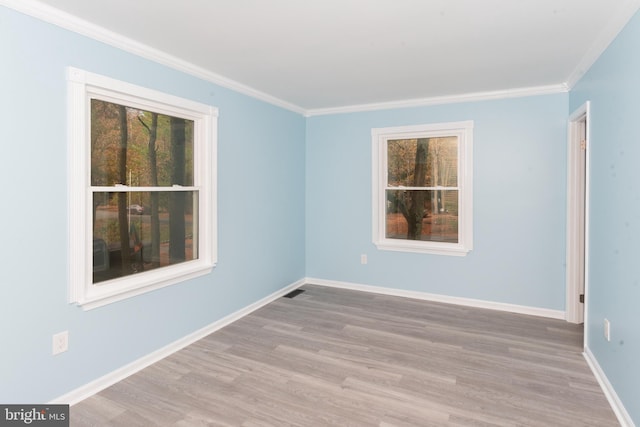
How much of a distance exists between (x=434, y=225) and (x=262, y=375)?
283cm

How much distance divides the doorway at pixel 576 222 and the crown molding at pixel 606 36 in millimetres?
580

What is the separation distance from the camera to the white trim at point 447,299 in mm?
4031

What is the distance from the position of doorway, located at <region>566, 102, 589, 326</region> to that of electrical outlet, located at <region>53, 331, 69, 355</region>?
175 inches

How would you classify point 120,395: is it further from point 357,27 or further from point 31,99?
point 357,27

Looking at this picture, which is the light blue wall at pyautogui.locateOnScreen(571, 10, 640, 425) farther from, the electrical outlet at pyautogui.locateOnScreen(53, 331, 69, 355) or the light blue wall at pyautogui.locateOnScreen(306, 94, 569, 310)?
the electrical outlet at pyautogui.locateOnScreen(53, 331, 69, 355)

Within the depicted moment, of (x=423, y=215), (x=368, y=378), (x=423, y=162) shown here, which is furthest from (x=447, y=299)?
(x=368, y=378)

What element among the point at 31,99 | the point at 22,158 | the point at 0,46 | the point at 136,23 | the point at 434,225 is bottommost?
the point at 434,225

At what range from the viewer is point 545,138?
13.0 feet

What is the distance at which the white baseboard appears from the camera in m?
2.42

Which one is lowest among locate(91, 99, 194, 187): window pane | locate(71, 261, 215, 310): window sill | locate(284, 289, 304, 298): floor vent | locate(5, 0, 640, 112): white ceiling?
locate(284, 289, 304, 298): floor vent

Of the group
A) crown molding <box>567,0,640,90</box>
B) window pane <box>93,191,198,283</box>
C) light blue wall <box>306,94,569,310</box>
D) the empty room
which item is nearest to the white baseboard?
the empty room

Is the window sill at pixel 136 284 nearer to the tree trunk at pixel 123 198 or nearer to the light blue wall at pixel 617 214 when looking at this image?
the tree trunk at pixel 123 198

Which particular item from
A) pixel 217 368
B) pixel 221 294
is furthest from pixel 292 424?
pixel 221 294

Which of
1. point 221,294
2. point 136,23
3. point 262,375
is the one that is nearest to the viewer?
point 136,23
